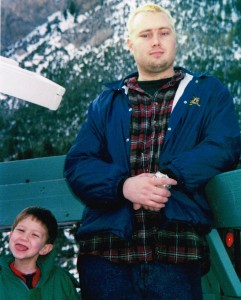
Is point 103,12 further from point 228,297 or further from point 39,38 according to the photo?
point 228,297

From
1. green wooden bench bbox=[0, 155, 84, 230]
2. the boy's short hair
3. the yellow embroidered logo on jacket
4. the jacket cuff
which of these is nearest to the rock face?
green wooden bench bbox=[0, 155, 84, 230]

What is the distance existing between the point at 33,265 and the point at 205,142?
83 cm

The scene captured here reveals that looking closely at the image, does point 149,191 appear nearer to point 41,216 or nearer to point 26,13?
point 41,216

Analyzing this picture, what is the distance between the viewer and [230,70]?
9.68 metres

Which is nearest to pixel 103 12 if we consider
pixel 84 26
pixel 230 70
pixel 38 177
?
pixel 84 26

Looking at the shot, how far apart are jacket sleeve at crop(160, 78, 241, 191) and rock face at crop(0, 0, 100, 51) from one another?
9526mm

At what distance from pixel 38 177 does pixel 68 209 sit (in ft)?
0.72

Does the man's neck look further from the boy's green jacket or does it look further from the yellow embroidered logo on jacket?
the boy's green jacket

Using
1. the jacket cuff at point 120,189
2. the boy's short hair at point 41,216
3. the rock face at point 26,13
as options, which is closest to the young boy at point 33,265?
the boy's short hair at point 41,216

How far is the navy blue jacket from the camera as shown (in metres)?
1.50

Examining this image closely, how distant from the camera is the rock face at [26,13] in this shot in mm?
10984

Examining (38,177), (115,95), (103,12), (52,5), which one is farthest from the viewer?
(52,5)

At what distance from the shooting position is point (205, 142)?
1567 millimetres

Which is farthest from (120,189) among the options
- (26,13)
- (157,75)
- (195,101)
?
(26,13)
